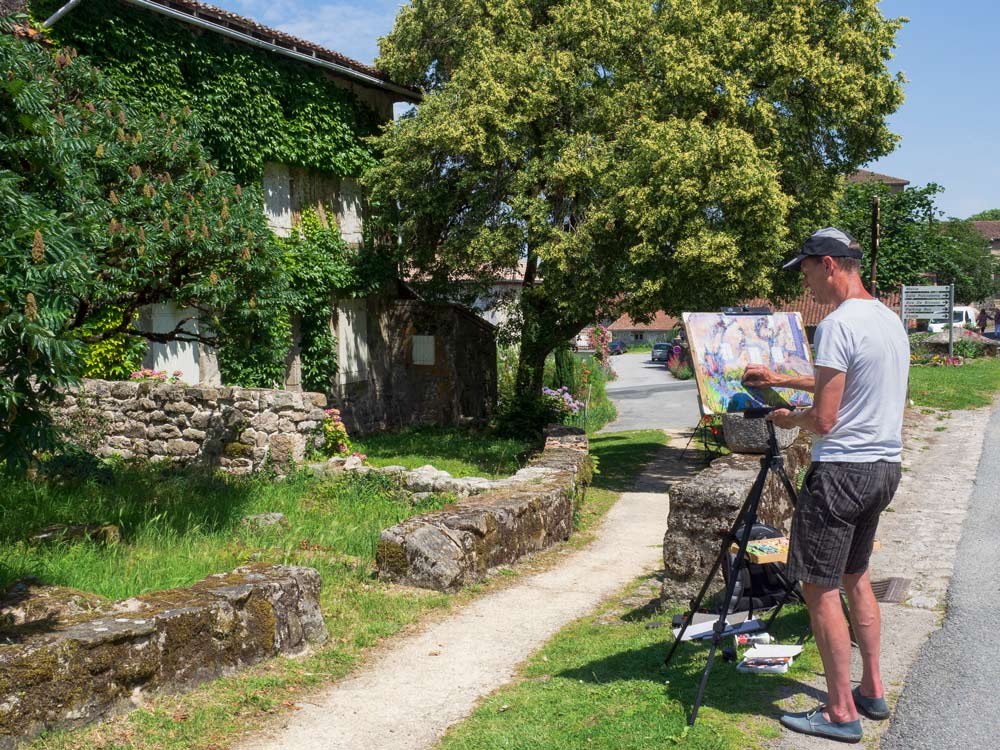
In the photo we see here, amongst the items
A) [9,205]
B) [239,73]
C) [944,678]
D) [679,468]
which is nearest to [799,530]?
[944,678]

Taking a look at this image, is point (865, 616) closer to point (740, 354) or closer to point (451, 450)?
point (740, 354)

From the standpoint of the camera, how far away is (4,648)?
14.9 feet

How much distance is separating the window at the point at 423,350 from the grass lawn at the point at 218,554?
8.30 metres

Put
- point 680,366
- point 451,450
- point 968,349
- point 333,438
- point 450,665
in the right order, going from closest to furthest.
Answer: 1. point 450,665
2. point 333,438
3. point 451,450
4. point 968,349
5. point 680,366

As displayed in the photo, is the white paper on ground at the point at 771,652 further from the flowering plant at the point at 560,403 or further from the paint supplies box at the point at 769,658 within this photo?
the flowering plant at the point at 560,403

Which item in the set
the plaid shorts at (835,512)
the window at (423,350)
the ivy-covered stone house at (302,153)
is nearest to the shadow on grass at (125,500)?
the ivy-covered stone house at (302,153)

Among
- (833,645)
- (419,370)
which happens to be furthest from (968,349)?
(833,645)

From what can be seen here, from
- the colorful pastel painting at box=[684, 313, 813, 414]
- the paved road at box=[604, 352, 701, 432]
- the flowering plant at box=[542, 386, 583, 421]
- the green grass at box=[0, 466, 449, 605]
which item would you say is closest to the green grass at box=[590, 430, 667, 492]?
the flowering plant at box=[542, 386, 583, 421]

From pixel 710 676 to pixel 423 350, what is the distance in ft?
51.7

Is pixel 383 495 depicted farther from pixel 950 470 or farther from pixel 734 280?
pixel 950 470

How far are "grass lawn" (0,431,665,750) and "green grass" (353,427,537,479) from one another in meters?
2.44

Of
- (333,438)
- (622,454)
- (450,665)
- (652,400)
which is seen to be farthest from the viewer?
(652,400)

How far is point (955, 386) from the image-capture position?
25.1m

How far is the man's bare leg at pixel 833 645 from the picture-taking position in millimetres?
4160
